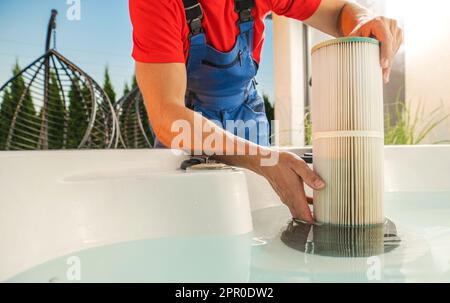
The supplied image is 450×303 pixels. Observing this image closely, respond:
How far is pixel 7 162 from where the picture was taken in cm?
70

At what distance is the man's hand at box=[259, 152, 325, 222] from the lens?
832 mm

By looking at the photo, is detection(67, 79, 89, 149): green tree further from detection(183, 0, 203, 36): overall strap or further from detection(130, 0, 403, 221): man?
detection(183, 0, 203, 36): overall strap

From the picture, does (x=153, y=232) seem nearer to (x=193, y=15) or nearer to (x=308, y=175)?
(x=308, y=175)

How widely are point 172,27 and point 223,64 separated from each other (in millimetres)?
272

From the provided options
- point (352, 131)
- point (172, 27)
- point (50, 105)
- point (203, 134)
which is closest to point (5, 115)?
point (50, 105)

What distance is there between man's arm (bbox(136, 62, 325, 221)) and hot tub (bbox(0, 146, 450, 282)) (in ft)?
0.23

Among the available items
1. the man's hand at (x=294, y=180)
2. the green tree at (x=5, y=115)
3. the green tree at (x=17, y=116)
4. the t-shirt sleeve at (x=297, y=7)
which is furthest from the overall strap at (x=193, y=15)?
the green tree at (x=5, y=115)

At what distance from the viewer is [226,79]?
51.6 inches

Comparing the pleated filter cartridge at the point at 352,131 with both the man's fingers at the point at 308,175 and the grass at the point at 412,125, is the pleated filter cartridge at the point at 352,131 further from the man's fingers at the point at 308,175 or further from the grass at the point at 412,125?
the grass at the point at 412,125

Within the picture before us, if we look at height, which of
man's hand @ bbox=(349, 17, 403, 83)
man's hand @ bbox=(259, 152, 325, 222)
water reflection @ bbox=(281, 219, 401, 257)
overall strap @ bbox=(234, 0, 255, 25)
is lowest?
water reflection @ bbox=(281, 219, 401, 257)

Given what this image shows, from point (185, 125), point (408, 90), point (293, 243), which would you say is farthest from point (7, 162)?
→ point (408, 90)

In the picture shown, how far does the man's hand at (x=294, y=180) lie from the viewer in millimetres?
832

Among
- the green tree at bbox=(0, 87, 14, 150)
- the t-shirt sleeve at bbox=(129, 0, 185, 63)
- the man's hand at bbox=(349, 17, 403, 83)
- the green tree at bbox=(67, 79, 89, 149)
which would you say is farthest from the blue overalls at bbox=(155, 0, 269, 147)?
the green tree at bbox=(0, 87, 14, 150)
